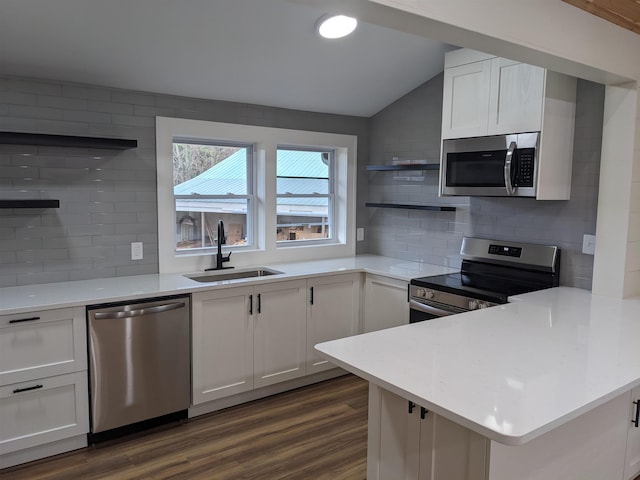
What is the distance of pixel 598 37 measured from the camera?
7.95 feet

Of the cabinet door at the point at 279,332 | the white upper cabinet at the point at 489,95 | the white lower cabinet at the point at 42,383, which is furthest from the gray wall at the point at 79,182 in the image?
the white upper cabinet at the point at 489,95

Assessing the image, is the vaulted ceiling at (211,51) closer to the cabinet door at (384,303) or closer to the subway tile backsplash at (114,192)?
the subway tile backsplash at (114,192)

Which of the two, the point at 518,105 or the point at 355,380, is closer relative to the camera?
the point at 518,105

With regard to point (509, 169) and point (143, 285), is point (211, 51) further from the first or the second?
point (509, 169)

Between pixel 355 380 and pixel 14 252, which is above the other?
pixel 14 252

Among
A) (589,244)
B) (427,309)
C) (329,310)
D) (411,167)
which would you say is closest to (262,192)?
(329,310)

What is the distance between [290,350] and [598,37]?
260 centimetres

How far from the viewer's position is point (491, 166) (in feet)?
10.1

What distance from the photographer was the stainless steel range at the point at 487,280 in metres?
2.99

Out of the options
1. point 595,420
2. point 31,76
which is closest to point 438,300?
point 595,420

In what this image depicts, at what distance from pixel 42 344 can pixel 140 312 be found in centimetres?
50

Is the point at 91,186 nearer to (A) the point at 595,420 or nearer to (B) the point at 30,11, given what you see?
(B) the point at 30,11

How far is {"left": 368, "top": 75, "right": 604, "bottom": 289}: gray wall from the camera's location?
2959 mm

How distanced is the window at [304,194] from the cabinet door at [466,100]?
133 cm
